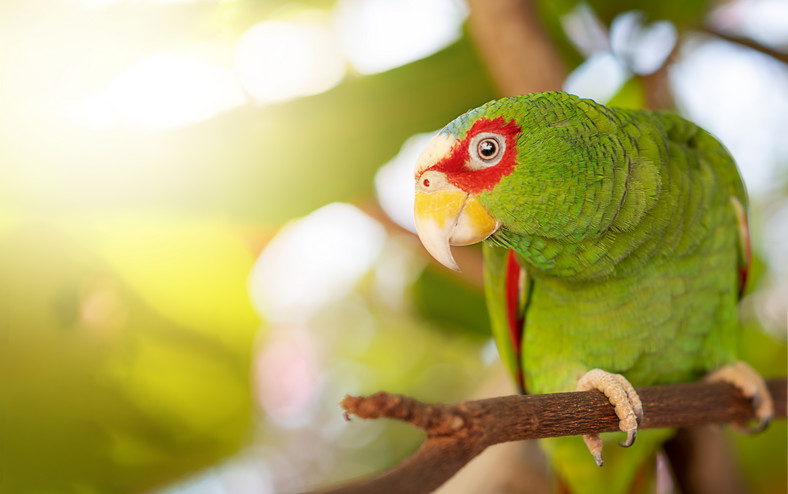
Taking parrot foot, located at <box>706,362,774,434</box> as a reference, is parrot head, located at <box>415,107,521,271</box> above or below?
above

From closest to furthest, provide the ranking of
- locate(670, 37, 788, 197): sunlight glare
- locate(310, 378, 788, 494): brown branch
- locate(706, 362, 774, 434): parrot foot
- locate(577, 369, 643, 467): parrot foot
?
1. locate(310, 378, 788, 494): brown branch
2. locate(577, 369, 643, 467): parrot foot
3. locate(706, 362, 774, 434): parrot foot
4. locate(670, 37, 788, 197): sunlight glare

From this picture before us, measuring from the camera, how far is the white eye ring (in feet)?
1.52

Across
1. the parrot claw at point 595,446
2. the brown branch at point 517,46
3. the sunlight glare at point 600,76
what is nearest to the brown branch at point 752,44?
the sunlight glare at point 600,76

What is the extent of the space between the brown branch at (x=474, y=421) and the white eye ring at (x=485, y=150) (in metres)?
0.19

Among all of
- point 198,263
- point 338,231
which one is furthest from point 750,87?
point 198,263

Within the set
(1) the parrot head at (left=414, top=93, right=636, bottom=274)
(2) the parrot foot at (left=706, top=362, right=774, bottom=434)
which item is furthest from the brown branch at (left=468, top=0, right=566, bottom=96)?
(2) the parrot foot at (left=706, top=362, right=774, bottom=434)

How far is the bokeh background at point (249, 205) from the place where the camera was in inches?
28.9

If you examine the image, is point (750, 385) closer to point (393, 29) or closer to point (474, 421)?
point (474, 421)

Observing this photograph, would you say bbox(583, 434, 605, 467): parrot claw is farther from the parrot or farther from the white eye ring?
the white eye ring

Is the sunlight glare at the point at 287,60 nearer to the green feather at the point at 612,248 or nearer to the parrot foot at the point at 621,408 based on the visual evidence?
the green feather at the point at 612,248

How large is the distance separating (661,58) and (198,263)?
868mm

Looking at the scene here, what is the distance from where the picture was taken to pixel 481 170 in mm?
473

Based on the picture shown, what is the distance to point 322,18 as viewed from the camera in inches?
37.8

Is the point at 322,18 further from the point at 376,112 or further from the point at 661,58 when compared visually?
the point at 661,58
